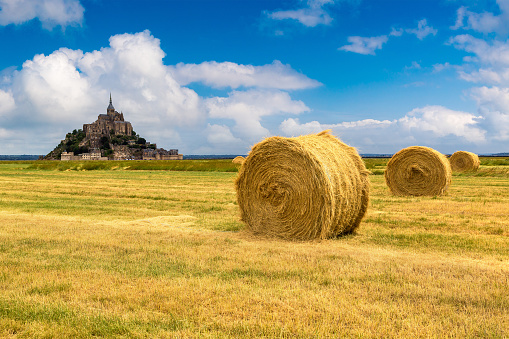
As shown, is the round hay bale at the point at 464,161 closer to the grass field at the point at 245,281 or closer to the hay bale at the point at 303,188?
the grass field at the point at 245,281

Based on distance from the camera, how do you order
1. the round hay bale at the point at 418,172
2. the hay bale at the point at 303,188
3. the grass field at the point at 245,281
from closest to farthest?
the grass field at the point at 245,281
the hay bale at the point at 303,188
the round hay bale at the point at 418,172

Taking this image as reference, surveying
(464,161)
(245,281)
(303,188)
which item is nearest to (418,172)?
(303,188)

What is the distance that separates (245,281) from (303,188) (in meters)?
3.89

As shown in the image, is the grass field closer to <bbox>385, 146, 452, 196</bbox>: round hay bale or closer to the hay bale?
the hay bale

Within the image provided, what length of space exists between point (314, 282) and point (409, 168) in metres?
14.6

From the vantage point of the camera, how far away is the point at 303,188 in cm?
920

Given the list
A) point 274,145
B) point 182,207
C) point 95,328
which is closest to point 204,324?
point 95,328

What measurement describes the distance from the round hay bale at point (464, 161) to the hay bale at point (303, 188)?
88.0 feet

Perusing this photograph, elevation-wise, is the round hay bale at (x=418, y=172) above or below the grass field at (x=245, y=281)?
above

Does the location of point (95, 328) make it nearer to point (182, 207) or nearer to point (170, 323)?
point (170, 323)

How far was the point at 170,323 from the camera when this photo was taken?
14.2ft

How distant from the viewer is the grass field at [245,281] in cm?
427

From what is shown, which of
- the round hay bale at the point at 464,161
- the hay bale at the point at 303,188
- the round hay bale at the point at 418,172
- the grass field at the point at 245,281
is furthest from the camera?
the round hay bale at the point at 464,161

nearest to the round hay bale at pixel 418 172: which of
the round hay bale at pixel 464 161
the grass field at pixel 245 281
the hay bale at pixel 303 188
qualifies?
the grass field at pixel 245 281
